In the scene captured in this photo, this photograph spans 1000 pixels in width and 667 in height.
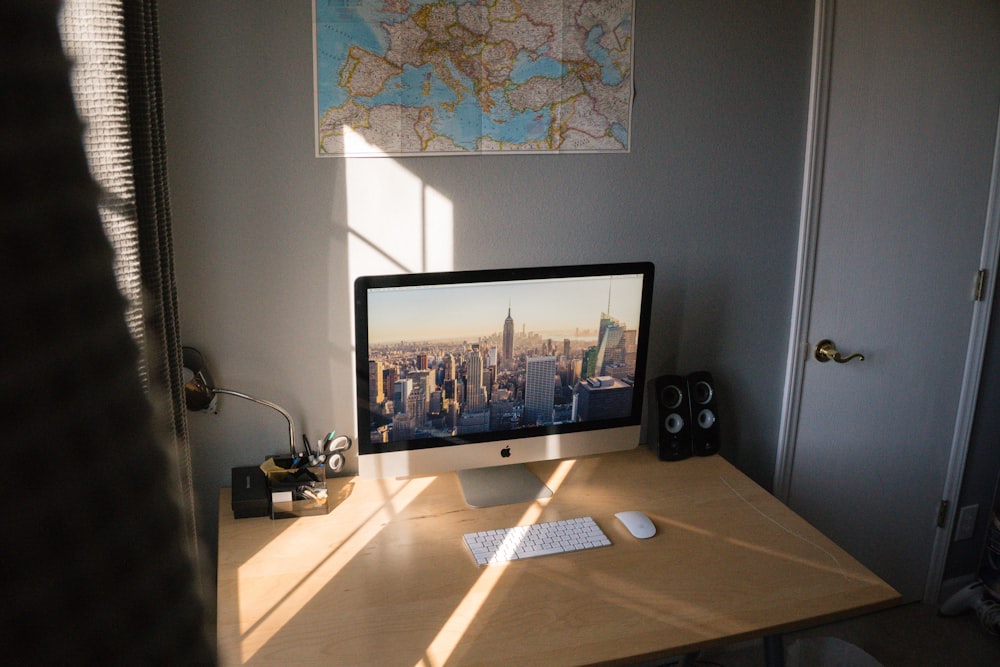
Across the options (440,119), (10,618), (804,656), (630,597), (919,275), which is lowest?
(804,656)

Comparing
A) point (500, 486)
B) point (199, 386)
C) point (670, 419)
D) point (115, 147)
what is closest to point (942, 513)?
point (670, 419)

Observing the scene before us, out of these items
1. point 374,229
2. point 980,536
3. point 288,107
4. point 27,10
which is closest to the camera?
point 27,10

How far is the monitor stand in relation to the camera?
1.89 m

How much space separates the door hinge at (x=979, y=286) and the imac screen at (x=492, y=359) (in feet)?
4.29

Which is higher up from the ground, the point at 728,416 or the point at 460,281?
the point at 460,281

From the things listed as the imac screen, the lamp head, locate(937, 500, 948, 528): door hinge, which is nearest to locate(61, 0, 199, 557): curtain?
the imac screen

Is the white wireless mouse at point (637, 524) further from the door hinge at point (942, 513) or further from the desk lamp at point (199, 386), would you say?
the door hinge at point (942, 513)

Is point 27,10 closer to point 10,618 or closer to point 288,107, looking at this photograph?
point 10,618

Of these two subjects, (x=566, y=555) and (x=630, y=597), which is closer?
(x=630, y=597)

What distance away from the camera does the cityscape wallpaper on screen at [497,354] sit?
1747 millimetres

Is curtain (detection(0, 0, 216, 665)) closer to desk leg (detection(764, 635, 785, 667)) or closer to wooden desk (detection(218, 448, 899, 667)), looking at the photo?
wooden desk (detection(218, 448, 899, 667))

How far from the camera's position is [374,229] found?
1.90 metres

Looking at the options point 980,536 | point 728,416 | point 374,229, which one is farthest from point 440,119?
point 980,536

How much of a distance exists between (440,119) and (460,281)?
1.41 ft
